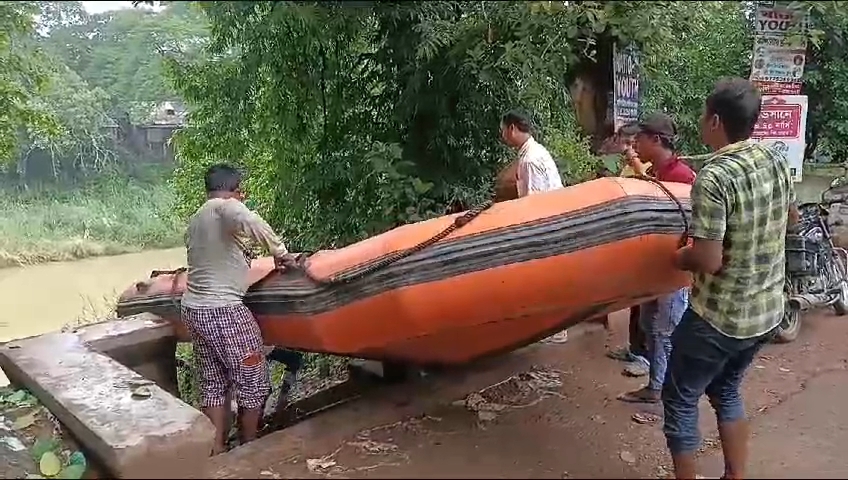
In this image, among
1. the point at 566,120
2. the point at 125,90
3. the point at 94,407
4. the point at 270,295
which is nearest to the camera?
the point at 94,407

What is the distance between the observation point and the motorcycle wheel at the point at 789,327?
5199 millimetres

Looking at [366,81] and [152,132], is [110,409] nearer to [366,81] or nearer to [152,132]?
[366,81]

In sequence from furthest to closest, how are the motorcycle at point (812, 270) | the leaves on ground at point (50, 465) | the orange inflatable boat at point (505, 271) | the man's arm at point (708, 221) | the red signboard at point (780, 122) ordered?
the red signboard at point (780, 122)
the motorcycle at point (812, 270)
the leaves on ground at point (50, 465)
the orange inflatable boat at point (505, 271)
the man's arm at point (708, 221)

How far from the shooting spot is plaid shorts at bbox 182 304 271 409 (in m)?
3.63

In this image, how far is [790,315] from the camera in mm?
5348

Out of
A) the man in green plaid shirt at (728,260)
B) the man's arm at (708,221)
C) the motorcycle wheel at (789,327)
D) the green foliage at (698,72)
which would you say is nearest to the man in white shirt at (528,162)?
the man in green plaid shirt at (728,260)

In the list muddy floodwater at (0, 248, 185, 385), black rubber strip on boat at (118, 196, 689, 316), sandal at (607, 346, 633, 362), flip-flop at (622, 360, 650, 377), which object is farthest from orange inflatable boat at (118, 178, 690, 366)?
muddy floodwater at (0, 248, 185, 385)

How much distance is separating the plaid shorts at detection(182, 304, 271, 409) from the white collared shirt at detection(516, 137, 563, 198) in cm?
152

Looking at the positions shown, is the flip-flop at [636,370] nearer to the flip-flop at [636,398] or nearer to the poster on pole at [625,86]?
the flip-flop at [636,398]

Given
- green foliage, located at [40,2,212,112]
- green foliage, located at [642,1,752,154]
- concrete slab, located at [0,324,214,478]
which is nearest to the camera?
concrete slab, located at [0,324,214,478]

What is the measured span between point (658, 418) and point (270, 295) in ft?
6.12

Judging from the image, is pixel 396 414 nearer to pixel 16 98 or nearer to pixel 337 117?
pixel 337 117

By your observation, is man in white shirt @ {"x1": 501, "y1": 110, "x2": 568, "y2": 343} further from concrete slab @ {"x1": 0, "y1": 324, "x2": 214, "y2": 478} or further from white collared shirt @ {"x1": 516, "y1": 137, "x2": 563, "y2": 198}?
concrete slab @ {"x1": 0, "y1": 324, "x2": 214, "y2": 478}

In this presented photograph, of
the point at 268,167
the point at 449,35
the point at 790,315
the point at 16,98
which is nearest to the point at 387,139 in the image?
the point at 449,35
